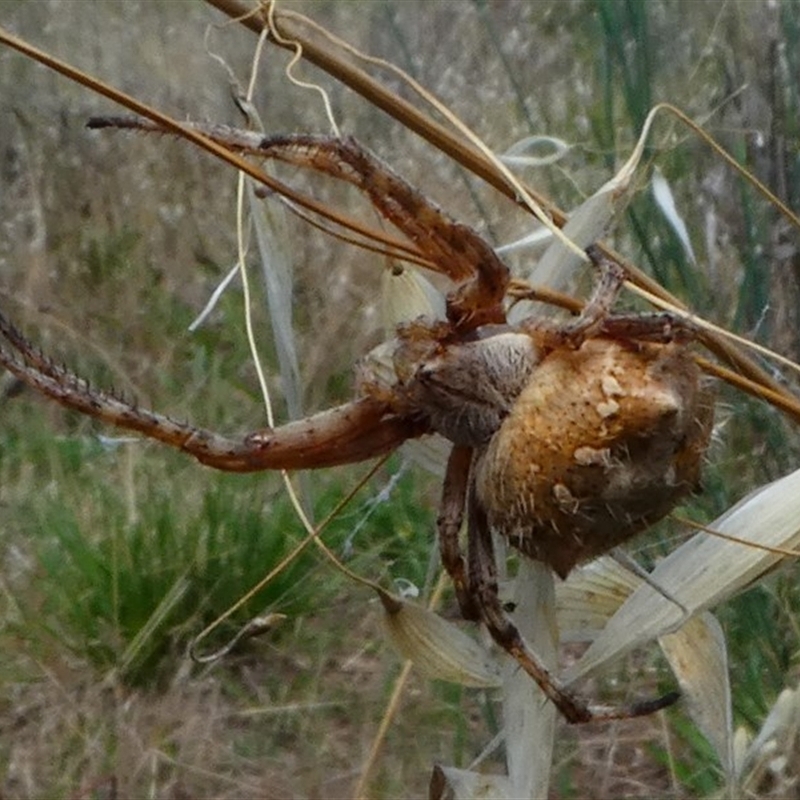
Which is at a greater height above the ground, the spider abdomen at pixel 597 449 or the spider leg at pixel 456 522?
the spider abdomen at pixel 597 449

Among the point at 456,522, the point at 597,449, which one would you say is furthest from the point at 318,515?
the point at 597,449

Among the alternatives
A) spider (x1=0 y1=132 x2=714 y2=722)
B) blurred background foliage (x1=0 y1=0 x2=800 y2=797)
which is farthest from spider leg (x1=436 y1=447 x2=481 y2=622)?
blurred background foliage (x1=0 y1=0 x2=800 y2=797)

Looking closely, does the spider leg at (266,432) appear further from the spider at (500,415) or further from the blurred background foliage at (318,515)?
the blurred background foliage at (318,515)

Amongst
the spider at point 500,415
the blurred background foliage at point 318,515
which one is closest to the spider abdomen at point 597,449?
the spider at point 500,415

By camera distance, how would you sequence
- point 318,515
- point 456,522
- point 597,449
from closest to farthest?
point 597,449 < point 456,522 < point 318,515

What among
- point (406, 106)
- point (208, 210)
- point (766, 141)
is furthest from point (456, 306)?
point (208, 210)

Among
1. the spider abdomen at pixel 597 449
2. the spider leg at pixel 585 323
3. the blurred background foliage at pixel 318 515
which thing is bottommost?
the blurred background foliage at pixel 318 515

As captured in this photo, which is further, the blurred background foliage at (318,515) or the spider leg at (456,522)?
the blurred background foliage at (318,515)

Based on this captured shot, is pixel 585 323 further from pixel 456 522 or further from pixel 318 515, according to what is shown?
pixel 318 515

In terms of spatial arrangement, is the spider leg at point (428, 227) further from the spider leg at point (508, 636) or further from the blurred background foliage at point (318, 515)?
the blurred background foliage at point (318, 515)
